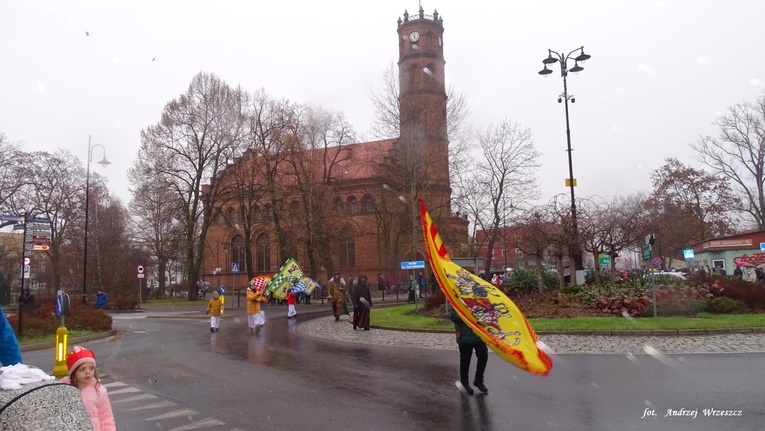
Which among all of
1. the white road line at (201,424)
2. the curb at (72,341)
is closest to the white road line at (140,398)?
the white road line at (201,424)

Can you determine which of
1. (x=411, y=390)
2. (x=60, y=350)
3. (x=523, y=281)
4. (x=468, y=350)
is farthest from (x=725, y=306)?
(x=60, y=350)

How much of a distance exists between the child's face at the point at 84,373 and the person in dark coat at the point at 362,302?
14.6 m

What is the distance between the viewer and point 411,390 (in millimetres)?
8695

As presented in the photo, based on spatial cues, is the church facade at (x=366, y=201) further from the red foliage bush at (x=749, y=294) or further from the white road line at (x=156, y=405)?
the white road line at (x=156, y=405)

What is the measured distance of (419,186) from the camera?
126 feet

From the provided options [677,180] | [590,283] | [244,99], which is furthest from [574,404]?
[677,180]

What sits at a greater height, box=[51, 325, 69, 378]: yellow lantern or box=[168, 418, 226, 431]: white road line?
box=[51, 325, 69, 378]: yellow lantern

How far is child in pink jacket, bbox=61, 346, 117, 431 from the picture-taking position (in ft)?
13.2

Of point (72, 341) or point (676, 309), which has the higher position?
point (676, 309)

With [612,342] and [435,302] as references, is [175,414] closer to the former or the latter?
[612,342]

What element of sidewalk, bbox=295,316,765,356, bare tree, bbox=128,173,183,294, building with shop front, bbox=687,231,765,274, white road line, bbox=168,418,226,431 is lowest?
sidewalk, bbox=295,316,765,356

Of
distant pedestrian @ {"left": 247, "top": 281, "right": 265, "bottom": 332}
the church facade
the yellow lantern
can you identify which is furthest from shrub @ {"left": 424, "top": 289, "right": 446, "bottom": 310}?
the yellow lantern

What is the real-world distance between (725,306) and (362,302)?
37.9 ft

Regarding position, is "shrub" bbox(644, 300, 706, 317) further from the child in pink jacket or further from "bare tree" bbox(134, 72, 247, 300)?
"bare tree" bbox(134, 72, 247, 300)
